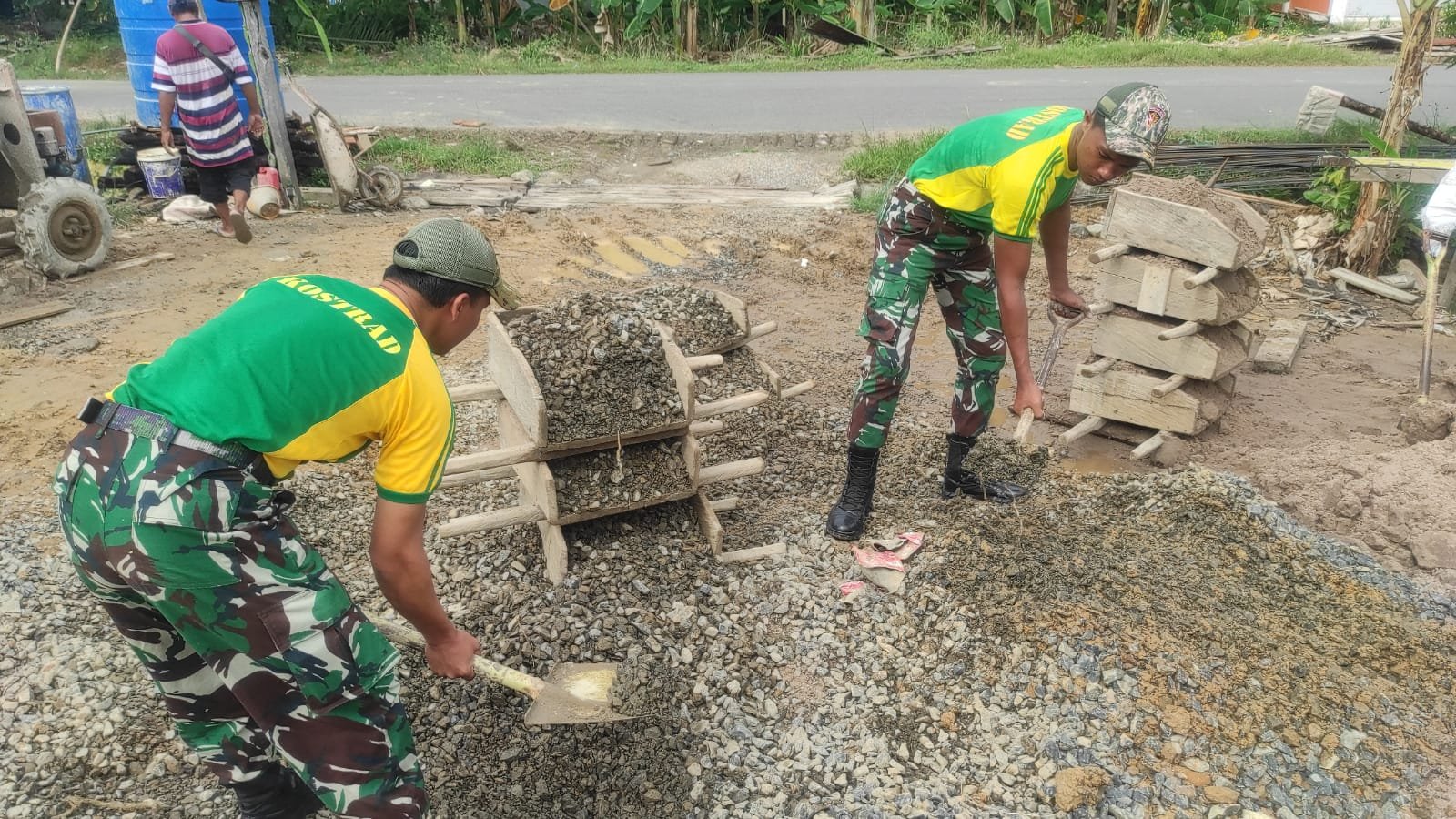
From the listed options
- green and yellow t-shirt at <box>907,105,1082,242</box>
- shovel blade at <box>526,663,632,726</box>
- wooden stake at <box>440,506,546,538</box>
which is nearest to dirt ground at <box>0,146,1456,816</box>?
wooden stake at <box>440,506,546,538</box>

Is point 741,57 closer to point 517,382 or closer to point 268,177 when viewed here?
point 268,177

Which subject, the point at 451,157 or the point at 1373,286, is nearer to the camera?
the point at 1373,286

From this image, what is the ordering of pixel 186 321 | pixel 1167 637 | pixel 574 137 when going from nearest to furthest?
1. pixel 1167 637
2. pixel 186 321
3. pixel 574 137

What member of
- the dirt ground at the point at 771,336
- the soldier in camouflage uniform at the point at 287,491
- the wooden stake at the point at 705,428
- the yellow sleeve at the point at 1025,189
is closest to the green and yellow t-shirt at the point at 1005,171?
the yellow sleeve at the point at 1025,189

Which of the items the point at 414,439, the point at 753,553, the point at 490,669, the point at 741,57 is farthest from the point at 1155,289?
the point at 741,57

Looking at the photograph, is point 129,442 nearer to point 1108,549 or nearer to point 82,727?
point 82,727

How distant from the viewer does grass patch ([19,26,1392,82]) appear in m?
13.6

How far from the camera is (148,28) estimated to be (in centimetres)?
879

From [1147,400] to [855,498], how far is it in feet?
5.89

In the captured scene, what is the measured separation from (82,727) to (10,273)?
4.83m

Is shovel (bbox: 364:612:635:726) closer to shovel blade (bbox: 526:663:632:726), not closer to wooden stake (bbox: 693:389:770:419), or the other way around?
shovel blade (bbox: 526:663:632:726)

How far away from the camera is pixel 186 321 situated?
5.87 metres

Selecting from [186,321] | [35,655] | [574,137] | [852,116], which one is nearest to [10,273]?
[186,321]

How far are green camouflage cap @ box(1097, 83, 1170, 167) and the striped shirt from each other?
247 inches
